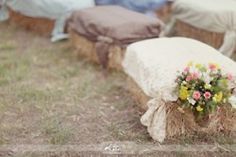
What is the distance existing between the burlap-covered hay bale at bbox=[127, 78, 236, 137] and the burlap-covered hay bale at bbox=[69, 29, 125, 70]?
1.33 meters

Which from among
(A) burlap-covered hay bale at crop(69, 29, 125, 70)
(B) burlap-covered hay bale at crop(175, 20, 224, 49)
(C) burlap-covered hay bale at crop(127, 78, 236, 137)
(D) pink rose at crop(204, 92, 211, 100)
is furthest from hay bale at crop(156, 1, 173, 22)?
(D) pink rose at crop(204, 92, 211, 100)

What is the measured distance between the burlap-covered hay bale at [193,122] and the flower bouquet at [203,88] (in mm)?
82

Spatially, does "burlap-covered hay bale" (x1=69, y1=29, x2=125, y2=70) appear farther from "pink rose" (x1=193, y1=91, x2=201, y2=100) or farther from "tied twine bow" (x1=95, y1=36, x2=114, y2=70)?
"pink rose" (x1=193, y1=91, x2=201, y2=100)

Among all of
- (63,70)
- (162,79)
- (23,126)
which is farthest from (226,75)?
(63,70)

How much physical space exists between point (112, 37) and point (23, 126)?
1322 millimetres

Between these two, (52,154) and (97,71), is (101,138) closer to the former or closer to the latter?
(52,154)

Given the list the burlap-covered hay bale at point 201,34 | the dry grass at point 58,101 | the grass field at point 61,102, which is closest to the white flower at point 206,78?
the grass field at point 61,102

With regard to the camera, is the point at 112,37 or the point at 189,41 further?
the point at 112,37

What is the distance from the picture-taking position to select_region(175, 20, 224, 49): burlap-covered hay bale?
4508 millimetres

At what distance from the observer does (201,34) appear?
4.64 metres

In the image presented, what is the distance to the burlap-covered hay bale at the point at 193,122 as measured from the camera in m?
2.93

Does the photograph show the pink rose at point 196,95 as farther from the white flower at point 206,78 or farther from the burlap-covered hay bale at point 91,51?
the burlap-covered hay bale at point 91,51

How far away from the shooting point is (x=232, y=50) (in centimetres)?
442

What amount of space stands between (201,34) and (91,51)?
3.68 ft
